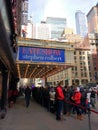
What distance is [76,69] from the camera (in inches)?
3194

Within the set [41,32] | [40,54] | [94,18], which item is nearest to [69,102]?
[40,54]

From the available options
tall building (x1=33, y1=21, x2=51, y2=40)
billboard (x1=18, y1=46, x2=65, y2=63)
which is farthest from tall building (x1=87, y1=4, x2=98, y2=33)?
billboard (x1=18, y1=46, x2=65, y2=63)

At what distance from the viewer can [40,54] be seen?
1497 centimetres

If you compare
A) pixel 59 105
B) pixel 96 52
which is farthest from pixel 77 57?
pixel 59 105

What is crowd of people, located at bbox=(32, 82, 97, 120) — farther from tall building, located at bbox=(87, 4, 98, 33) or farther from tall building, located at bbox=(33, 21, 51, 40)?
tall building, located at bbox=(33, 21, 51, 40)

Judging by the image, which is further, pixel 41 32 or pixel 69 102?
pixel 41 32

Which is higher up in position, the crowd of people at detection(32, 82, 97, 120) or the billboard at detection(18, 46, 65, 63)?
the billboard at detection(18, 46, 65, 63)

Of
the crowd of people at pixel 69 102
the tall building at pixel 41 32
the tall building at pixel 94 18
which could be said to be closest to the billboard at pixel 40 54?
the crowd of people at pixel 69 102

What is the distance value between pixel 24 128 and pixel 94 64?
82029 millimetres

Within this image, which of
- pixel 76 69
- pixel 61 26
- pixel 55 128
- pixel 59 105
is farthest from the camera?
pixel 61 26

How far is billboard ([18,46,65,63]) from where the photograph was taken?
47.6 feet

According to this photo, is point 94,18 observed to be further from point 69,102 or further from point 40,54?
point 69,102

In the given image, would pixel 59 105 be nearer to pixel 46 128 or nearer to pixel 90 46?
pixel 46 128

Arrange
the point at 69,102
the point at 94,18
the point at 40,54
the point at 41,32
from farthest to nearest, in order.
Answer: the point at 41,32 → the point at 94,18 → the point at 40,54 → the point at 69,102
